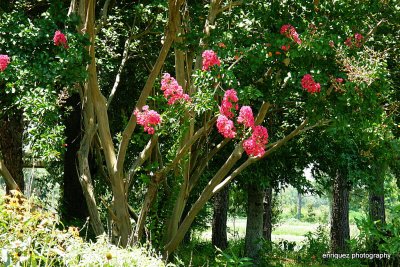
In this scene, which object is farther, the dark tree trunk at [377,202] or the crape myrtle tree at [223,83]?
the dark tree trunk at [377,202]

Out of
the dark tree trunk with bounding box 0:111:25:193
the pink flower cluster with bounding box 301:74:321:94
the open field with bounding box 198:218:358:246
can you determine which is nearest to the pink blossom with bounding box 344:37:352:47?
the pink flower cluster with bounding box 301:74:321:94

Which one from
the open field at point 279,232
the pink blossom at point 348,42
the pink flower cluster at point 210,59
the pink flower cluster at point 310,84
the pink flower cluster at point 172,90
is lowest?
the open field at point 279,232

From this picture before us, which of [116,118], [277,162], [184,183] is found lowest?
[184,183]

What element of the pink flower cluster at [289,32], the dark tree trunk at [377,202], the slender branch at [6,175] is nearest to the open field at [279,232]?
the dark tree trunk at [377,202]

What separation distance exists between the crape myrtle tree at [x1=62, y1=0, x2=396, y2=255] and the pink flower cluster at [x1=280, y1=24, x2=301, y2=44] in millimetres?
11

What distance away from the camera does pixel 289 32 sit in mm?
5785

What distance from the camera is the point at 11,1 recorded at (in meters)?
8.06

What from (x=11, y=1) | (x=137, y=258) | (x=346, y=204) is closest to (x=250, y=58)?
(x=137, y=258)

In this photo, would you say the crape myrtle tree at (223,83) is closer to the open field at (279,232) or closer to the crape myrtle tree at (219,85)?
the crape myrtle tree at (219,85)

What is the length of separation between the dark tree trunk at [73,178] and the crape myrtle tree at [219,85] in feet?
8.31

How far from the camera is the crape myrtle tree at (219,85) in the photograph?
5652 millimetres

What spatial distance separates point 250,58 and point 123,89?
4.34 m

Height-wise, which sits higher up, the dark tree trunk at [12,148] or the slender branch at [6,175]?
the dark tree trunk at [12,148]

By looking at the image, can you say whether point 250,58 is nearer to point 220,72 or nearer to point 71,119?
point 220,72
